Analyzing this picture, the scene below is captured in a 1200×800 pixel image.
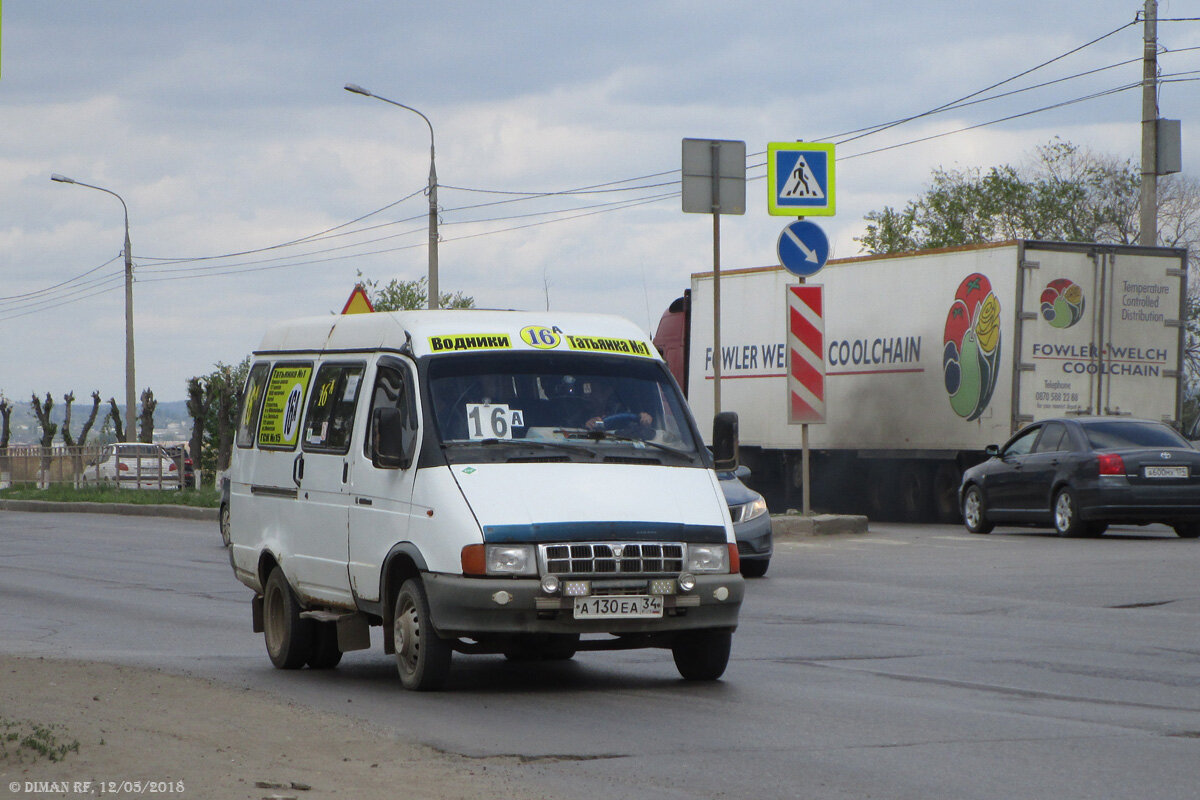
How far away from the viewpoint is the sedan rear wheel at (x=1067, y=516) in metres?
20.6

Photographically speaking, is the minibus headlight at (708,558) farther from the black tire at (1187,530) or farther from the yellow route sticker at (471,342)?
the black tire at (1187,530)

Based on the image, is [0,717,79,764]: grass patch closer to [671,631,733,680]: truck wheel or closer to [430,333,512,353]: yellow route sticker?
[430,333,512,353]: yellow route sticker

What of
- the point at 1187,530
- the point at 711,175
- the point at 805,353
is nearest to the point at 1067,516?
the point at 1187,530

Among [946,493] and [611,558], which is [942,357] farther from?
[611,558]

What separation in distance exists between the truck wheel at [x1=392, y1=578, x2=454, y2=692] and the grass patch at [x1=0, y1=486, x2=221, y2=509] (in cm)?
2425

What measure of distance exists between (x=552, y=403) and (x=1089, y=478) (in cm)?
1243

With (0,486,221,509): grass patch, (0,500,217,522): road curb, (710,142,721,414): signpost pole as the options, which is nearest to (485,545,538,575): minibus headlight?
(710,142,721,414): signpost pole

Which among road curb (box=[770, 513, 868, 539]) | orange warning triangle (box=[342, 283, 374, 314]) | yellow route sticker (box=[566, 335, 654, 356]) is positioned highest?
orange warning triangle (box=[342, 283, 374, 314])

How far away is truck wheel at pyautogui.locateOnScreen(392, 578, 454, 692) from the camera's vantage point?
8.77 m

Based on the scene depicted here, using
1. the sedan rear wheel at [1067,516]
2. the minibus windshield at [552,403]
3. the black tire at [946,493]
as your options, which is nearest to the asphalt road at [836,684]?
the minibus windshield at [552,403]

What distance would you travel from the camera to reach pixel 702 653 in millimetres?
9273

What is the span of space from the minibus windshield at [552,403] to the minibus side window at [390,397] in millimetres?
175

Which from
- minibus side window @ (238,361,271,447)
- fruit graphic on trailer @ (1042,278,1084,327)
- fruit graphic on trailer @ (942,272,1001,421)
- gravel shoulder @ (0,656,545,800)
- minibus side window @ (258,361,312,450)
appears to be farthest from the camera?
fruit graphic on trailer @ (942,272,1001,421)

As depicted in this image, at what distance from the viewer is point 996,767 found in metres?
6.67
